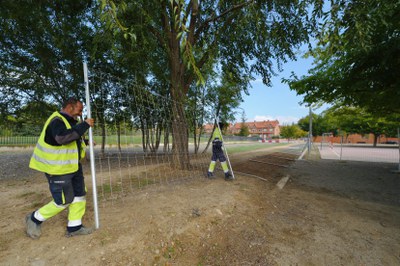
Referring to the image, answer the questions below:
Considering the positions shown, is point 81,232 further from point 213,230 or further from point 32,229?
point 213,230

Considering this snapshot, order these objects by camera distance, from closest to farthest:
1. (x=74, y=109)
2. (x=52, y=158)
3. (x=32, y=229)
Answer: (x=52, y=158) < (x=32, y=229) < (x=74, y=109)

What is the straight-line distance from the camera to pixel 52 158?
2.36m

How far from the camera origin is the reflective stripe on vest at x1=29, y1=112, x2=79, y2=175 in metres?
2.36

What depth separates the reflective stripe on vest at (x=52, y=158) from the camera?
92.8 inches

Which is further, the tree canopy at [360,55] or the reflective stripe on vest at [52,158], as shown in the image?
the tree canopy at [360,55]

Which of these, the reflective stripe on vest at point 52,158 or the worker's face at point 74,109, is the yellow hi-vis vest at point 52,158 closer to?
the reflective stripe on vest at point 52,158

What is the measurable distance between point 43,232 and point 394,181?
9.64 metres

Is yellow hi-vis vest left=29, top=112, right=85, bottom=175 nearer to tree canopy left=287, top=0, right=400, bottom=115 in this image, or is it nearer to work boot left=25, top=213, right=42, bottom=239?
work boot left=25, top=213, right=42, bottom=239

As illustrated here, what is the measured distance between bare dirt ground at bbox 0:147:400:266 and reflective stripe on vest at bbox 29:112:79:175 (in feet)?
2.99

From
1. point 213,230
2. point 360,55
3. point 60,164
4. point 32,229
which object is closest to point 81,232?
point 32,229

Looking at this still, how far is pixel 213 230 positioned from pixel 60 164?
2.32m

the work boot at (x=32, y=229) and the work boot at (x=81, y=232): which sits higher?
the work boot at (x=32, y=229)

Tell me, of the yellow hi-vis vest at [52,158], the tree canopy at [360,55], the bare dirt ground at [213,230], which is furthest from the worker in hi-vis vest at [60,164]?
the tree canopy at [360,55]

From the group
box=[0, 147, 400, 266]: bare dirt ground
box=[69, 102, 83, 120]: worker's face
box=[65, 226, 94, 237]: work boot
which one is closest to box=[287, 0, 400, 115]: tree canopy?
box=[0, 147, 400, 266]: bare dirt ground
